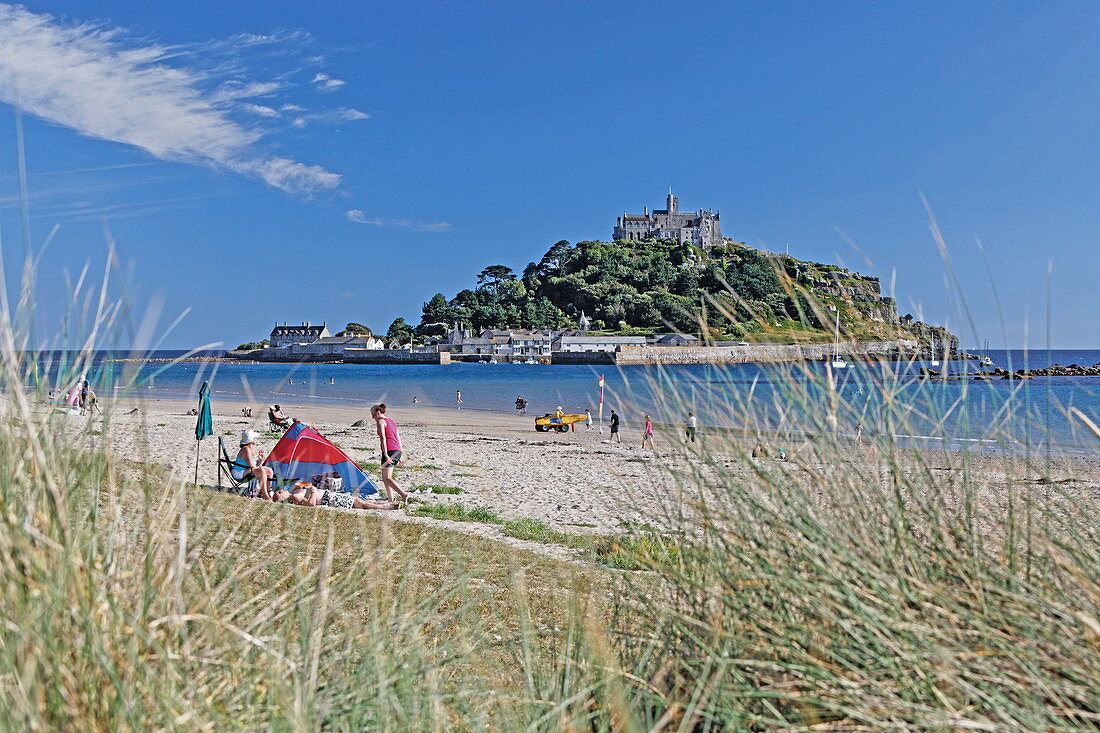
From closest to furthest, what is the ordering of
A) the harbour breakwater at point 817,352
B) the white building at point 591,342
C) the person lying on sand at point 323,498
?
1. the harbour breakwater at point 817,352
2. the person lying on sand at point 323,498
3. the white building at point 591,342

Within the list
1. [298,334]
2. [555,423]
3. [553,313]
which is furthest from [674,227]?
[555,423]

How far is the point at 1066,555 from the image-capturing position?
2.00 m

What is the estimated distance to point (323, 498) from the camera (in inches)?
395

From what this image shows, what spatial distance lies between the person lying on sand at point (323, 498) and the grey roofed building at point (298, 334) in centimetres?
14063

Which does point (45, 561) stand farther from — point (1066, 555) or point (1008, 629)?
point (1066, 555)

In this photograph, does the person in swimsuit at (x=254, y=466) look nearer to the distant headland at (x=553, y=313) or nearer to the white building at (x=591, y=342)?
the distant headland at (x=553, y=313)

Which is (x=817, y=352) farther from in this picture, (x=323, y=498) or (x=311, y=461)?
(x=311, y=461)

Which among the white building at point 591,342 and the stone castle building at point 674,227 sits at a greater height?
the stone castle building at point 674,227

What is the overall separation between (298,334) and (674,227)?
76.2 meters

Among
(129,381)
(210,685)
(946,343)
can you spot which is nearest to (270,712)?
(210,685)

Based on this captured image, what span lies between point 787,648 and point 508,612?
332 centimetres

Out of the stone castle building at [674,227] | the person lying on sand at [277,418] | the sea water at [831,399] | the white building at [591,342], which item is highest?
the stone castle building at [674,227]

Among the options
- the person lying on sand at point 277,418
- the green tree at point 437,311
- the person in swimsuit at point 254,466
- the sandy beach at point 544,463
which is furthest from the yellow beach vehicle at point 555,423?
the green tree at point 437,311

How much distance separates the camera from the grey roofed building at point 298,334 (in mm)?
146500
